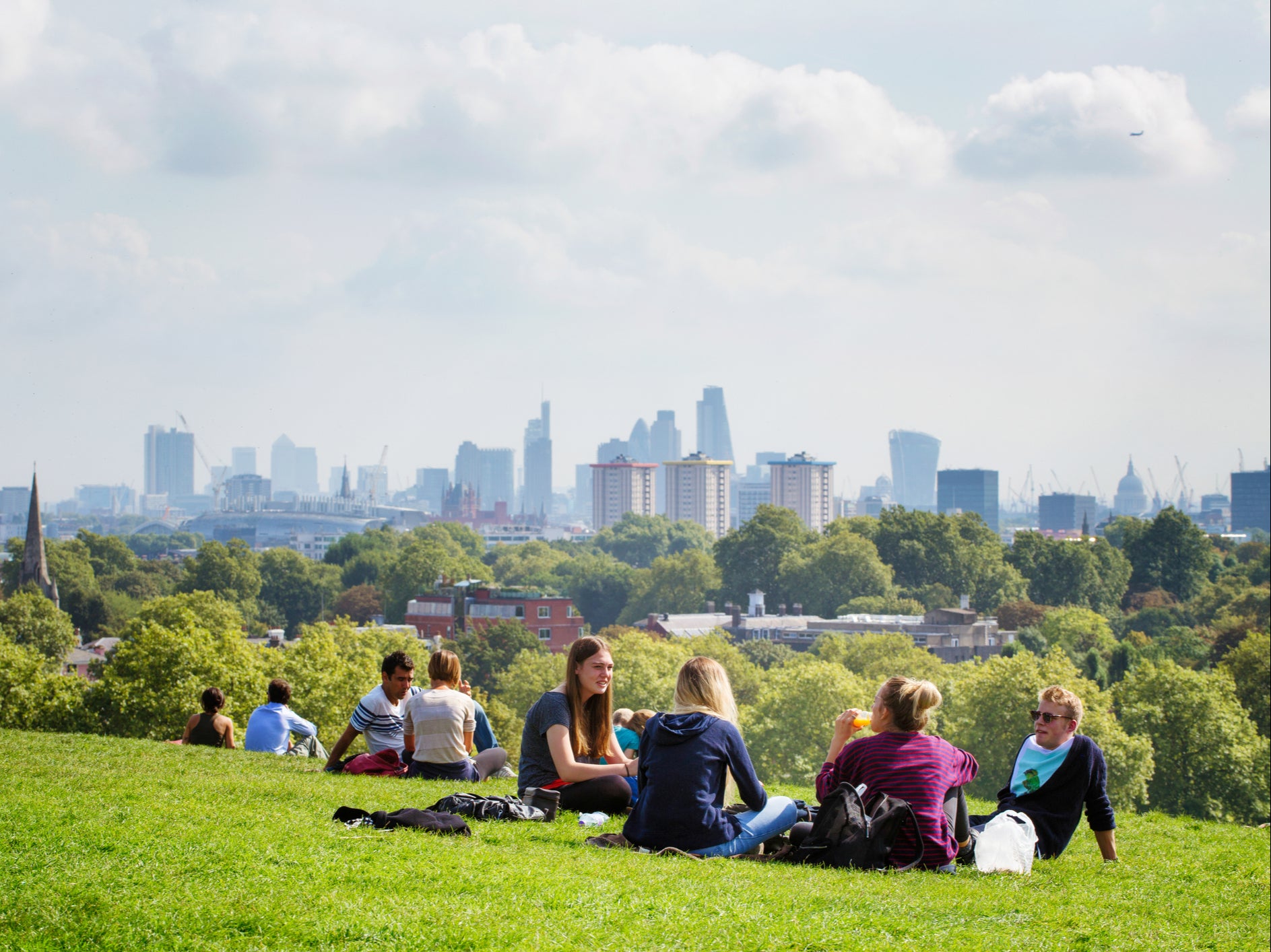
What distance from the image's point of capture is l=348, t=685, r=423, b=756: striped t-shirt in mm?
10445

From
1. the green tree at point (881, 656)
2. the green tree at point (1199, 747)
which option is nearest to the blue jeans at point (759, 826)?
the green tree at point (1199, 747)

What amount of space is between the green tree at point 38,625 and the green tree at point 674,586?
192ft

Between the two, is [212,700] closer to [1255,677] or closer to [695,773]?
[695,773]

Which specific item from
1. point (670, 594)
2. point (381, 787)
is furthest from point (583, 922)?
point (670, 594)

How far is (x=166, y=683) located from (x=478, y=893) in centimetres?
2385

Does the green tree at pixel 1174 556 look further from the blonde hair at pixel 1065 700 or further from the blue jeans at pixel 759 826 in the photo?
the blue jeans at pixel 759 826

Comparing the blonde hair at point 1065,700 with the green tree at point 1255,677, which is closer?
the blonde hair at point 1065,700

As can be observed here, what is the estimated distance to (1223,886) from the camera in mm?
8234

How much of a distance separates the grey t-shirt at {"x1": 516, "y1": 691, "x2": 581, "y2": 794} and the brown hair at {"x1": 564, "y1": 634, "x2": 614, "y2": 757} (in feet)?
0.23

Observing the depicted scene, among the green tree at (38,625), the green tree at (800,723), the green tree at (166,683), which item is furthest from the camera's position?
the green tree at (38,625)

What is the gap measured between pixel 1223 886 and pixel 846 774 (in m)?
3.21

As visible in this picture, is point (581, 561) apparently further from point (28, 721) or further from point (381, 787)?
point (381, 787)

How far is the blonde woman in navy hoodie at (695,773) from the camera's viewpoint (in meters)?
6.73

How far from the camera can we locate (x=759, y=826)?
7.21 meters
